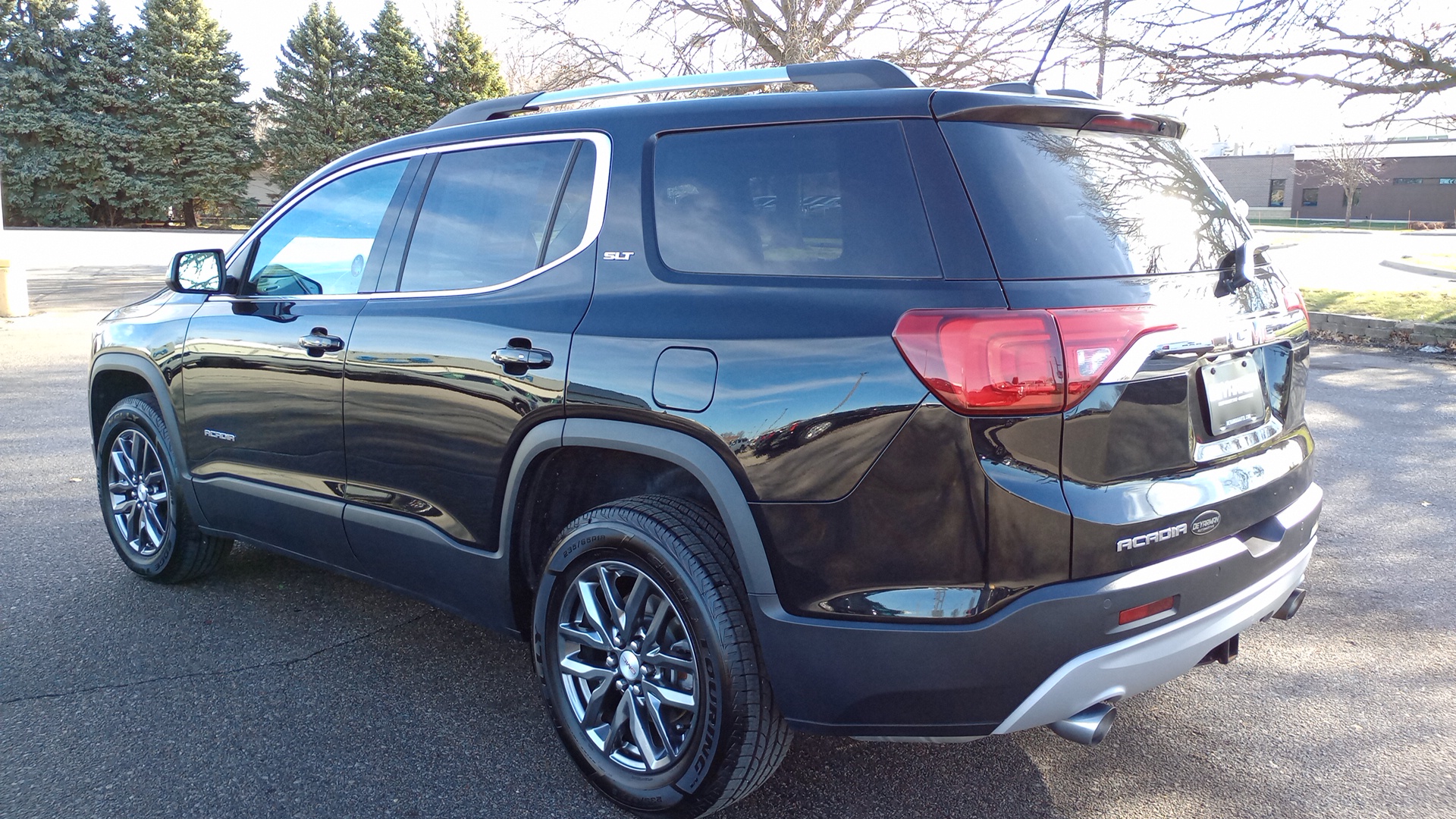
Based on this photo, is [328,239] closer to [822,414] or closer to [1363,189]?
[822,414]

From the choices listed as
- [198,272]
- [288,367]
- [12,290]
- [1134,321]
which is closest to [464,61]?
Result: [12,290]

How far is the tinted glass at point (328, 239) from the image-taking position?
3605mm

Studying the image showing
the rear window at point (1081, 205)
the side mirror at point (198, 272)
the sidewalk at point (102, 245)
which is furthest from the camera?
the sidewalk at point (102, 245)

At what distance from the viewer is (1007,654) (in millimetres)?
2215

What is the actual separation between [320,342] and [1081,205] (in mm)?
2480

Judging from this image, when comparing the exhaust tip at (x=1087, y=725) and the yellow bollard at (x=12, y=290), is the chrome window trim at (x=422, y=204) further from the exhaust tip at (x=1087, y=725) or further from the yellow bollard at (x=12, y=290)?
the yellow bollard at (x=12, y=290)

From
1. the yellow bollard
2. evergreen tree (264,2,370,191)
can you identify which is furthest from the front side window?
evergreen tree (264,2,370,191)

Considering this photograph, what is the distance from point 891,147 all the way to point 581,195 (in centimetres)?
98

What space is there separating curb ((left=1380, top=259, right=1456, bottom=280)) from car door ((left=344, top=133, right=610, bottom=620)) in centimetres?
2328

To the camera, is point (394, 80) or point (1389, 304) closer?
point (1389, 304)

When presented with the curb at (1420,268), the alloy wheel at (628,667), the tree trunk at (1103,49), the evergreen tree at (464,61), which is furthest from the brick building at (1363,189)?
the alloy wheel at (628,667)

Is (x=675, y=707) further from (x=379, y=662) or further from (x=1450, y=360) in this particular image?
(x=1450, y=360)

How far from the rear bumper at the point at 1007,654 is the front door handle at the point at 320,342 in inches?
73.0

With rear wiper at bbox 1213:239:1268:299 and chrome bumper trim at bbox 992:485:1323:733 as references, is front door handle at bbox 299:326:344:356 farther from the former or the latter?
rear wiper at bbox 1213:239:1268:299
